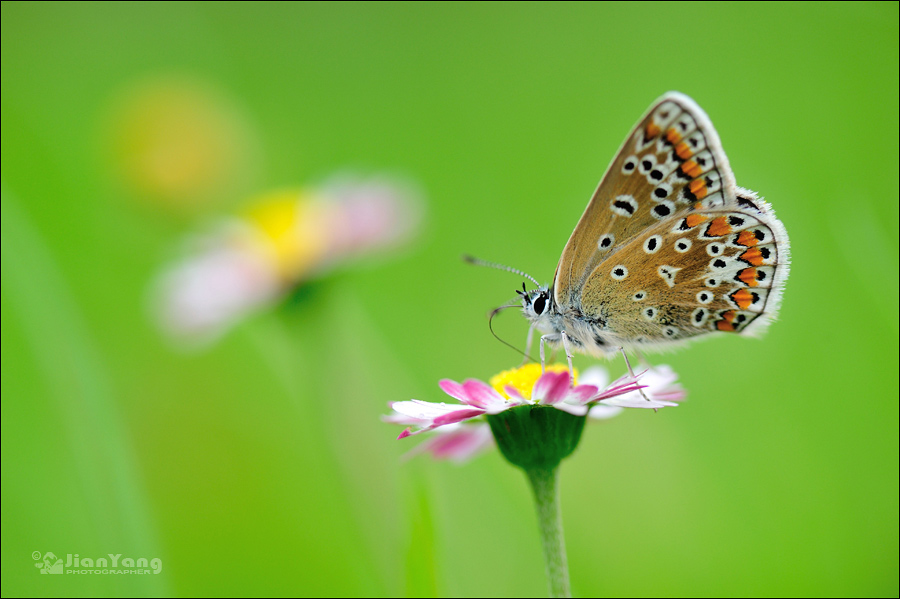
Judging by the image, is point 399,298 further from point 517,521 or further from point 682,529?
point 682,529

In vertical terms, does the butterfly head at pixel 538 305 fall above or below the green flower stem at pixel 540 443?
above

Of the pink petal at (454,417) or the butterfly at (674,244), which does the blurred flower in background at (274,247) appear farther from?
the pink petal at (454,417)

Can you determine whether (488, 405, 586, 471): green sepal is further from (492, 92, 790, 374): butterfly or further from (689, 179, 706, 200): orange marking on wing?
(689, 179, 706, 200): orange marking on wing

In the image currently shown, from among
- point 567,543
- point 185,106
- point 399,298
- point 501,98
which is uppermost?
point 501,98

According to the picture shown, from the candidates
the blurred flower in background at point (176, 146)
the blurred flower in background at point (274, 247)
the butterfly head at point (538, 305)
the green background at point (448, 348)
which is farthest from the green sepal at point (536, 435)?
the blurred flower in background at point (176, 146)

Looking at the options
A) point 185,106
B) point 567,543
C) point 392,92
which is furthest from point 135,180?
point 567,543
